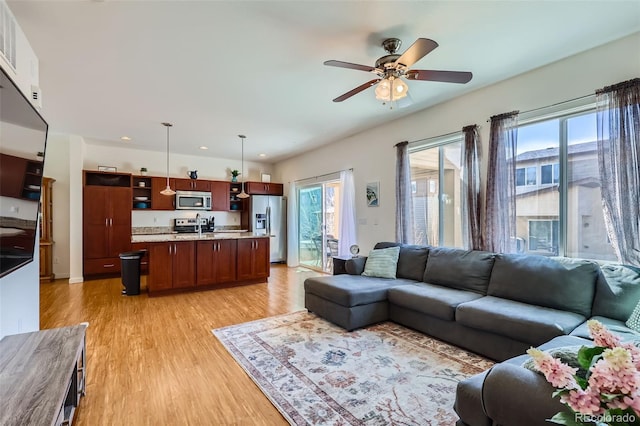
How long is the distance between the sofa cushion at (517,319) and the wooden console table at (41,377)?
2.83 meters

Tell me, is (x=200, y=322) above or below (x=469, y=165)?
below

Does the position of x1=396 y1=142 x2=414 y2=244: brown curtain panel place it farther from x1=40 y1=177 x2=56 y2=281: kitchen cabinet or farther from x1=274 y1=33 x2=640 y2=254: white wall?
x1=40 y1=177 x2=56 y2=281: kitchen cabinet

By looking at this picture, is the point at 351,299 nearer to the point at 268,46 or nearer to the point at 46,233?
the point at 268,46

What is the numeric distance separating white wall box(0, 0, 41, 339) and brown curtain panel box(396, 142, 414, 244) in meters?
4.13

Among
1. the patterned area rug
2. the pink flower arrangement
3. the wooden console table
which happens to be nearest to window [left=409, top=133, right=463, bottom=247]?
the patterned area rug

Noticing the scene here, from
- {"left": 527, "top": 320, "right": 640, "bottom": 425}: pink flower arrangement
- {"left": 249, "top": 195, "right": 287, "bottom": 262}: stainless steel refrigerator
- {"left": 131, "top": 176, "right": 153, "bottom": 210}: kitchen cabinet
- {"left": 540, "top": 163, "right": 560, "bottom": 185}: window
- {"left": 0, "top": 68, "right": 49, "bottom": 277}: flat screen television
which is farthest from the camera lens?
{"left": 249, "top": 195, "right": 287, "bottom": 262}: stainless steel refrigerator

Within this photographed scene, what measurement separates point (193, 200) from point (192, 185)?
37cm

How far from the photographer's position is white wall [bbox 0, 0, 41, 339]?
2012mm

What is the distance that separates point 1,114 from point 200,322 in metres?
2.77

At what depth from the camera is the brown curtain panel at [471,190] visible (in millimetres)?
3463

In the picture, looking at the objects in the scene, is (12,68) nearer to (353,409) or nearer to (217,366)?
(217,366)

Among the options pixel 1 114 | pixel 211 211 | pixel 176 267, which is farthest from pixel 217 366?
pixel 211 211

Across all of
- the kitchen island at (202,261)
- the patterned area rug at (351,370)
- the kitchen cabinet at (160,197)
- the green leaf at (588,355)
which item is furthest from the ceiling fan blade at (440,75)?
the kitchen cabinet at (160,197)

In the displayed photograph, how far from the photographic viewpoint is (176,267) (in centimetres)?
470
